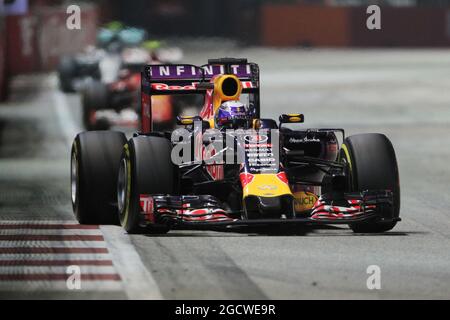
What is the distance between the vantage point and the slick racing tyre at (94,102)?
26.9 metres

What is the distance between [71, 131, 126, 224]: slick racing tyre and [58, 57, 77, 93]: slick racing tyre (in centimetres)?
2417

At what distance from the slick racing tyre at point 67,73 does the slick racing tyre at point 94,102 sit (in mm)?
10806

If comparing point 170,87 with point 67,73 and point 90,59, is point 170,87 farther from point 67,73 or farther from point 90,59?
point 67,73

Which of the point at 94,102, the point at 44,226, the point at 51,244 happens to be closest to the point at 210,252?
the point at 51,244

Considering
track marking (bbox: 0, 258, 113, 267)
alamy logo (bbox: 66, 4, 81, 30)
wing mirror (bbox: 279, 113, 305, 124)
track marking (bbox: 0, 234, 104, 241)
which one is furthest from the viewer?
alamy logo (bbox: 66, 4, 81, 30)

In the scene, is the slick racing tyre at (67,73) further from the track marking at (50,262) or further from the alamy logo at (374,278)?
the alamy logo at (374,278)

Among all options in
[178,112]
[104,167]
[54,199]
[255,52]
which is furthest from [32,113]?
[255,52]

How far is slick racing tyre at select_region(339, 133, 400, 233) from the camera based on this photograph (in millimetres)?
13055

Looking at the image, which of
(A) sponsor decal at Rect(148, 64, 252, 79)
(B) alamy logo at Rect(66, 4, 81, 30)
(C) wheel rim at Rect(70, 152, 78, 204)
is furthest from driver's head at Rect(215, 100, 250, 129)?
(B) alamy logo at Rect(66, 4, 81, 30)

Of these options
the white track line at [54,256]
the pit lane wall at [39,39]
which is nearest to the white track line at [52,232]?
the white track line at [54,256]

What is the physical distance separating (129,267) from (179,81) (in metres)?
3.85

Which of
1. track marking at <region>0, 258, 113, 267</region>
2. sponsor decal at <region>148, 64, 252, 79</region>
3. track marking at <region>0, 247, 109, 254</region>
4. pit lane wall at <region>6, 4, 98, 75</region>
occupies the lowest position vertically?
pit lane wall at <region>6, 4, 98, 75</region>

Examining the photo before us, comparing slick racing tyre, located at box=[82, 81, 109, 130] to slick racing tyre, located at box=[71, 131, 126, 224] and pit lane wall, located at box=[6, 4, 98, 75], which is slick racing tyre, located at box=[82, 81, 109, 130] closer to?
slick racing tyre, located at box=[71, 131, 126, 224]
